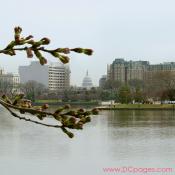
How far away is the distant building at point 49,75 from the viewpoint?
108812 millimetres

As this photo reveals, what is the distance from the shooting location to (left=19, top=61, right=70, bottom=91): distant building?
109 m

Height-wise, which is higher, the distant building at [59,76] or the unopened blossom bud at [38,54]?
the distant building at [59,76]

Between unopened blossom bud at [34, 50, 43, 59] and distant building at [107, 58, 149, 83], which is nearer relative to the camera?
unopened blossom bud at [34, 50, 43, 59]

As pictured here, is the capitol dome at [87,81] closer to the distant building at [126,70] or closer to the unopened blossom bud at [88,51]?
the distant building at [126,70]

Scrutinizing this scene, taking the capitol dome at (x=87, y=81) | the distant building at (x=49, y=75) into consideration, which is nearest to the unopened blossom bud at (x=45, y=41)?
the distant building at (x=49, y=75)

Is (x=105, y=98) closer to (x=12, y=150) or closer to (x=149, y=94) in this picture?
(x=149, y=94)

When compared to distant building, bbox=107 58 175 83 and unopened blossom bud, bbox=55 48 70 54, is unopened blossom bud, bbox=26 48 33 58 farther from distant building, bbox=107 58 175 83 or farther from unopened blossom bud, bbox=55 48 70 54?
distant building, bbox=107 58 175 83

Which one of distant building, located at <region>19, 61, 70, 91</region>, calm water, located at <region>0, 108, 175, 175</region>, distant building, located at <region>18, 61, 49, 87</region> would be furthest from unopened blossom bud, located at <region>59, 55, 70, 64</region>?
distant building, located at <region>18, 61, 49, 87</region>

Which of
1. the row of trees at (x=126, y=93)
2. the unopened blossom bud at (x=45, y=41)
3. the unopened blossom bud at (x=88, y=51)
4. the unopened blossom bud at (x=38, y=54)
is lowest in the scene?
the row of trees at (x=126, y=93)

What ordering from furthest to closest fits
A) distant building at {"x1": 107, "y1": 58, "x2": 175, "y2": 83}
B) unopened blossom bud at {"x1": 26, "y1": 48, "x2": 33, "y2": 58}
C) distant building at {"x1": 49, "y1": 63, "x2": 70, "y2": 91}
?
distant building at {"x1": 107, "y1": 58, "x2": 175, "y2": 83}, distant building at {"x1": 49, "y1": 63, "x2": 70, "y2": 91}, unopened blossom bud at {"x1": 26, "y1": 48, "x2": 33, "y2": 58}

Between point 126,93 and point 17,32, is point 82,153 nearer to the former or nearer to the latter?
point 17,32

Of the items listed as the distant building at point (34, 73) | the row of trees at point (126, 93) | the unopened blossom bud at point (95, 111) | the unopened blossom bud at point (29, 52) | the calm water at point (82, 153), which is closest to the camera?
the unopened blossom bud at point (29, 52)

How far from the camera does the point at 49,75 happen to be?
110 m

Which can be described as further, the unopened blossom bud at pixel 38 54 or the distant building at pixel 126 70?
the distant building at pixel 126 70
